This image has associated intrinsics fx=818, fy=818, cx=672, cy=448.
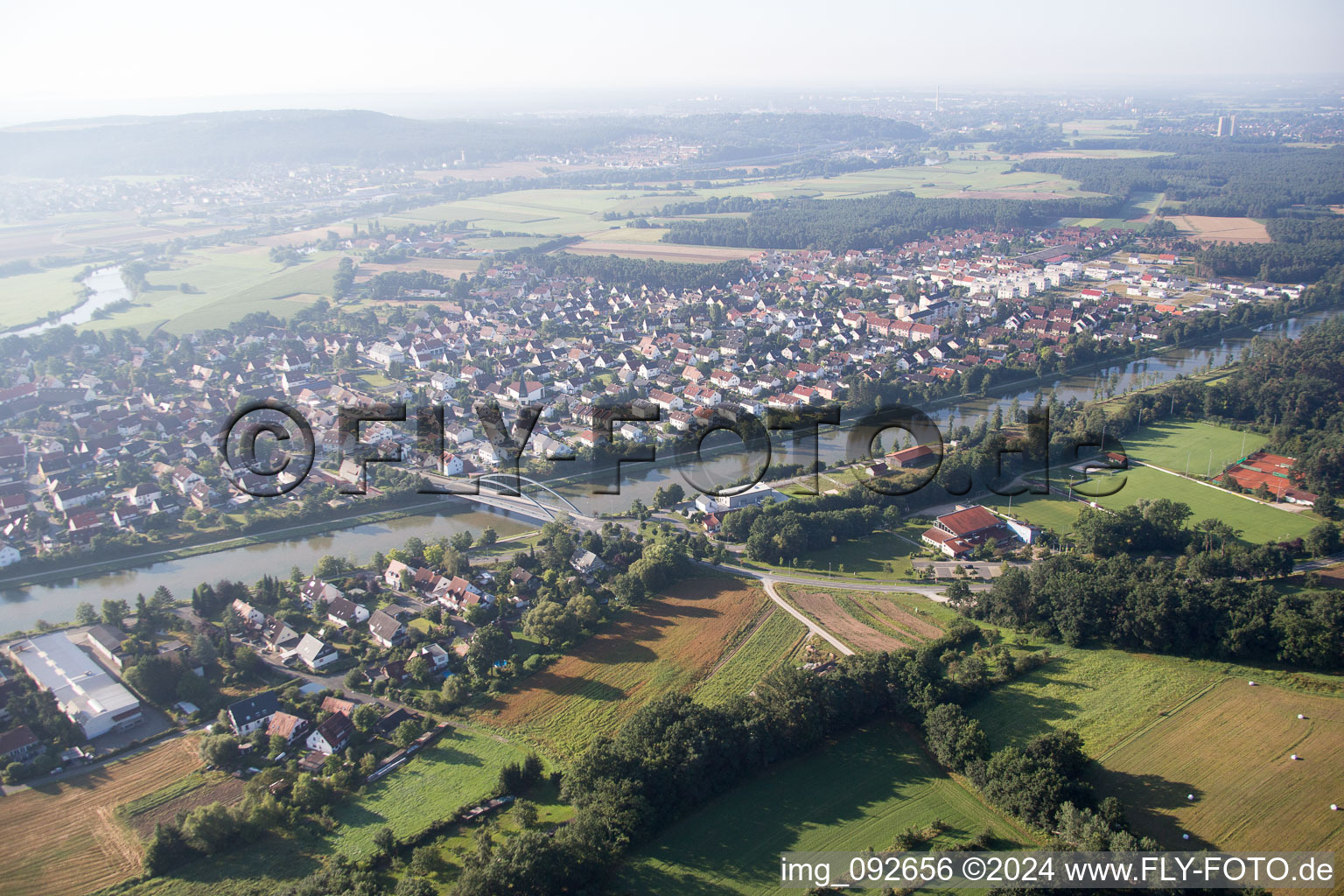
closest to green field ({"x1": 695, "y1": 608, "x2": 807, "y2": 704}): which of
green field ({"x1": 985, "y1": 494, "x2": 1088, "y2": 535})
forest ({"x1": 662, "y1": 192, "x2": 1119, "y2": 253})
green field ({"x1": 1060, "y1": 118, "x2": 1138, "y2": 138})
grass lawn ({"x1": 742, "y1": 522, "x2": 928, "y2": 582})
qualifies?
grass lawn ({"x1": 742, "y1": 522, "x2": 928, "y2": 582})

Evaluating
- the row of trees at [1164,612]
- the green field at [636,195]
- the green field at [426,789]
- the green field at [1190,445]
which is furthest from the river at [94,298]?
the green field at [1190,445]

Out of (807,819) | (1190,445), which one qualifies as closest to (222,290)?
(807,819)

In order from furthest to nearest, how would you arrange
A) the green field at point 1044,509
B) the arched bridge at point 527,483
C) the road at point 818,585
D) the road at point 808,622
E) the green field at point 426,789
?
1. the arched bridge at point 527,483
2. the green field at point 1044,509
3. the road at point 818,585
4. the road at point 808,622
5. the green field at point 426,789

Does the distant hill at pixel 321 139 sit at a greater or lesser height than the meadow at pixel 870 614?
greater

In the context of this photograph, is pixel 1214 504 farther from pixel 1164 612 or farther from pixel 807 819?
pixel 807 819

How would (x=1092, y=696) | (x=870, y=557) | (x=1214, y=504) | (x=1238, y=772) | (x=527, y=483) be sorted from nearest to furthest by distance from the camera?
(x=1238, y=772) → (x=1092, y=696) → (x=870, y=557) → (x=1214, y=504) → (x=527, y=483)

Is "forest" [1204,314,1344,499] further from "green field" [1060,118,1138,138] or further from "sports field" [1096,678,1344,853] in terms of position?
"green field" [1060,118,1138,138]

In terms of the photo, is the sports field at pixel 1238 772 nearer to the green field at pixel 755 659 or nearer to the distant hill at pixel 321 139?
the green field at pixel 755 659
